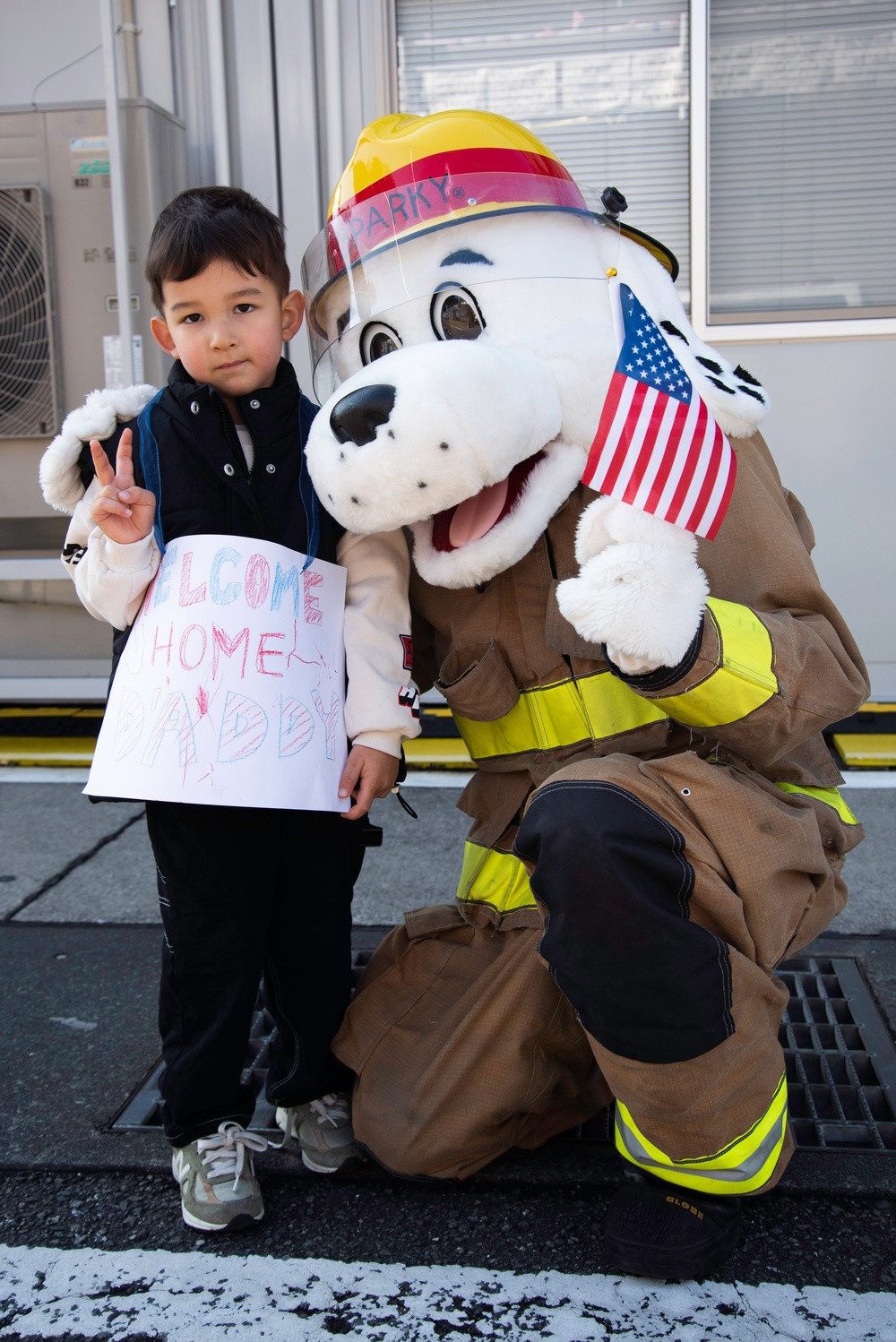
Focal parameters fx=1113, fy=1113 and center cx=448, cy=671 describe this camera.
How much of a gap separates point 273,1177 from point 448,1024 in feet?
1.32

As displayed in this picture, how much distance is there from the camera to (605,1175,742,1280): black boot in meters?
1.58

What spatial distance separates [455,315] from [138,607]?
702 mm

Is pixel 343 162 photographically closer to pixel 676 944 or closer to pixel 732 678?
pixel 732 678

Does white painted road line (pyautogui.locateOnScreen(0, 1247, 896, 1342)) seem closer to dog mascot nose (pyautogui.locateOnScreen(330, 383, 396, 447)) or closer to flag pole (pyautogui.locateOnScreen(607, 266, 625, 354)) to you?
dog mascot nose (pyautogui.locateOnScreen(330, 383, 396, 447))

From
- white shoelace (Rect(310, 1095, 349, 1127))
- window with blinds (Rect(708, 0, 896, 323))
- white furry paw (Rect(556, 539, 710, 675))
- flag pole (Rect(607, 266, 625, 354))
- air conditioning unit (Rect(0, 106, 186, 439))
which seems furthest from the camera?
air conditioning unit (Rect(0, 106, 186, 439))

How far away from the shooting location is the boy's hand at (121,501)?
170 centimetres

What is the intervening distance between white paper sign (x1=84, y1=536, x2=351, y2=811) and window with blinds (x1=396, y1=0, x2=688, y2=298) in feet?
9.27

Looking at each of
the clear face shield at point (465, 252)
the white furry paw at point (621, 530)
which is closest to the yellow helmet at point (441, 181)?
the clear face shield at point (465, 252)

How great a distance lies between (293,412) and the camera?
1936mm

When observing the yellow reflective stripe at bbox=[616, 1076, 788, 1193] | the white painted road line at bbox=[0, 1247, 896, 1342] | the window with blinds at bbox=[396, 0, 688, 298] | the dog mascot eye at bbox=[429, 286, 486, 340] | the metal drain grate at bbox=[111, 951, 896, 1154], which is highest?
the window with blinds at bbox=[396, 0, 688, 298]

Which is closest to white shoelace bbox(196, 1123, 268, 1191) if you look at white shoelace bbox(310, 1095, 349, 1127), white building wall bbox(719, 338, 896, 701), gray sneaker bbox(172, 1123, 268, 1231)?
gray sneaker bbox(172, 1123, 268, 1231)

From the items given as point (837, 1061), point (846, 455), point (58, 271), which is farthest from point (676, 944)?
point (58, 271)

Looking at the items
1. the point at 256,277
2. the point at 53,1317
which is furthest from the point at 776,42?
the point at 53,1317

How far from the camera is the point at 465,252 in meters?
1.72
